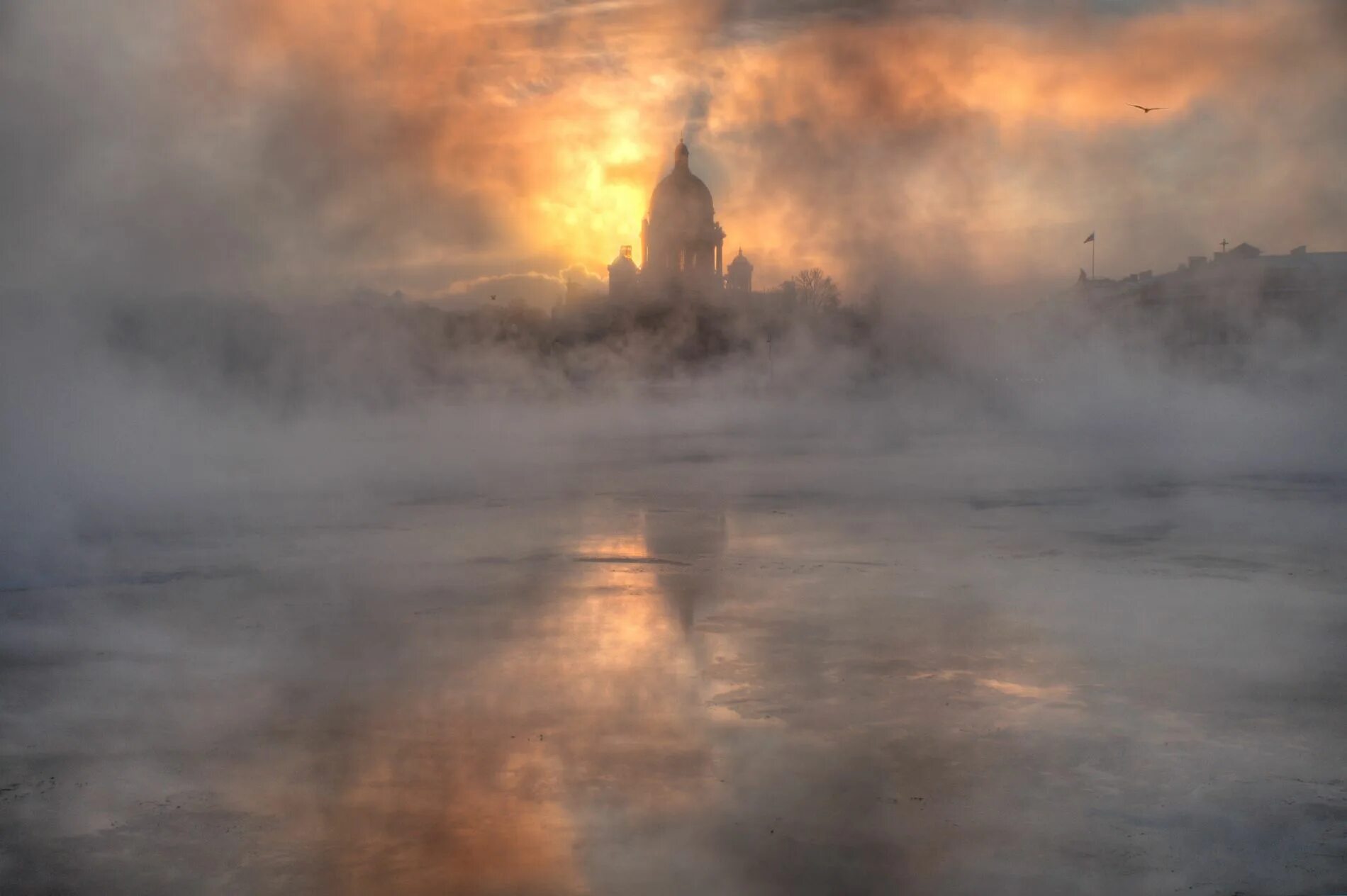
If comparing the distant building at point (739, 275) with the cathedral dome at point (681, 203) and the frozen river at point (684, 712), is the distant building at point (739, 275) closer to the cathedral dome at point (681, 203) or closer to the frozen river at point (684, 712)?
the cathedral dome at point (681, 203)

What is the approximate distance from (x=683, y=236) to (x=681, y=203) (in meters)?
4.29

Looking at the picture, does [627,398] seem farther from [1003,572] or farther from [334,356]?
[1003,572]

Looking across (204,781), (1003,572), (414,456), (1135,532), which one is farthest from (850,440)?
(204,781)

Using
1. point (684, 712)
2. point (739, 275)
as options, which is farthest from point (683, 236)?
Result: point (684, 712)

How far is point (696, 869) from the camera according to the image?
17.2 feet

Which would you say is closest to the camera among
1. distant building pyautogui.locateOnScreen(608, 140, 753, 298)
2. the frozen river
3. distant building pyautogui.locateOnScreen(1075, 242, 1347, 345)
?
the frozen river

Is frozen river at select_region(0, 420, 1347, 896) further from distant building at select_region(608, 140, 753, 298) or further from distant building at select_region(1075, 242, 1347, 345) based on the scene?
distant building at select_region(608, 140, 753, 298)

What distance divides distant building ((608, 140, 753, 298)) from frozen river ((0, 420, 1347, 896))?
6064cm

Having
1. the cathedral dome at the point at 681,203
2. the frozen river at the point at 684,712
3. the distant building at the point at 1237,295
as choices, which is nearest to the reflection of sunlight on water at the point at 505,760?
the frozen river at the point at 684,712

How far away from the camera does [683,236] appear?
83.7m

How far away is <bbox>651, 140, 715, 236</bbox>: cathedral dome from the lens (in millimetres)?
85438

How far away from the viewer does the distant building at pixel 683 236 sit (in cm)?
7838

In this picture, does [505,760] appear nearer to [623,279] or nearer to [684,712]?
[684,712]

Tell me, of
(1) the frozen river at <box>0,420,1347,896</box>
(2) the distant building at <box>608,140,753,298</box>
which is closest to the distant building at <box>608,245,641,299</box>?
(2) the distant building at <box>608,140,753,298</box>
